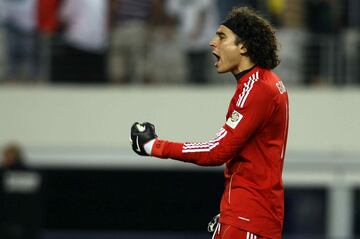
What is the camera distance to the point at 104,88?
14.2 meters

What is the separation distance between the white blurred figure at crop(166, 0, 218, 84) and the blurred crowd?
0.03ft

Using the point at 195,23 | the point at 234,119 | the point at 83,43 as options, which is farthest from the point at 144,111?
the point at 234,119

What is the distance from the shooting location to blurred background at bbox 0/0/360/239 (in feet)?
43.5

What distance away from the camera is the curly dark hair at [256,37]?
6.21 metres

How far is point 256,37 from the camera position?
244 inches

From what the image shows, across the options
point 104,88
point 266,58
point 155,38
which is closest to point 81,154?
point 104,88

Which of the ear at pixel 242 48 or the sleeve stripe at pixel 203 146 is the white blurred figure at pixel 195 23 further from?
the sleeve stripe at pixel 203 146

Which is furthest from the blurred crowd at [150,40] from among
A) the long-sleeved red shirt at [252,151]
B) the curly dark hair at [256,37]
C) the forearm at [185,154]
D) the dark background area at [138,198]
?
the forearm at [185,154]

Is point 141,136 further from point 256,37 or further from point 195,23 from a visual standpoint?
point 195,23

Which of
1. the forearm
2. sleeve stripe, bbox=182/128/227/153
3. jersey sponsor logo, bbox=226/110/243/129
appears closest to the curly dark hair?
jersey sponsor logo, bbox=226/110/243/129

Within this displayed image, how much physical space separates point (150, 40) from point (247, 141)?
7.48 meters

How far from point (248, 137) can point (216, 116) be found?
27.0 feet

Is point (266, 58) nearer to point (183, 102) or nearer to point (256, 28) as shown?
point (256, 28)

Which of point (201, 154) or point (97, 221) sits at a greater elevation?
point (201, 154)
